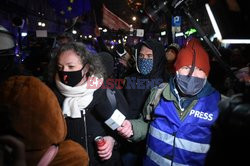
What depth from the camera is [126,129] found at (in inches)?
91.4

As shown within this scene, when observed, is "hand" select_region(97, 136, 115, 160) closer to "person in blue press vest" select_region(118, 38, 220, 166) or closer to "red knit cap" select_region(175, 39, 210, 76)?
"person in blue press vest" select_region(118, 38, 220, 166)

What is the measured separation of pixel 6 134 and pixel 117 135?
1524 millimetres

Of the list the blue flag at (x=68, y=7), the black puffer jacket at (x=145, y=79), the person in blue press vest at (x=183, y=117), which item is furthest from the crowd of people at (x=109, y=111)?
the blue flag at (x=68, y=7)

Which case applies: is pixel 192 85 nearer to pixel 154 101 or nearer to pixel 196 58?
pixel 196 58

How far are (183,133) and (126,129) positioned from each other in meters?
0.56

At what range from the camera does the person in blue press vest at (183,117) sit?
6.86 ft

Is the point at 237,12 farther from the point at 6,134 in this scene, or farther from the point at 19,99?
the point at 6,134

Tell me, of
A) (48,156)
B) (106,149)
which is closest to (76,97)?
(106,149)

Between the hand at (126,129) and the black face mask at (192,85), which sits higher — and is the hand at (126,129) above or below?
below

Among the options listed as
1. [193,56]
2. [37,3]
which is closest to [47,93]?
[193,56]

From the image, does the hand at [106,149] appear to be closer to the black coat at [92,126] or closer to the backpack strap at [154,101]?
the black coat at [92,126]

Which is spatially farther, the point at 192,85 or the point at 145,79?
the point at 145,79

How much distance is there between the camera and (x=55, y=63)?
2703 mm

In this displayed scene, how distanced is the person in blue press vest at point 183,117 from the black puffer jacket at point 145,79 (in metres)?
0.89
